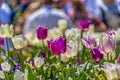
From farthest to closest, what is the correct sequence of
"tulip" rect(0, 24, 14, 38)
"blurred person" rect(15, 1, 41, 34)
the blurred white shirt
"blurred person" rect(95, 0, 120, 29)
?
"blurred person" rect(15, 1, 41, 34) < "blurred person" rect(95, 0, 120, 29) < the blurred white shirt < "tulip" rect(0, 24, 14, 38)

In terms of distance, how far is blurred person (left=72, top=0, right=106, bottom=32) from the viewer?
176 inches

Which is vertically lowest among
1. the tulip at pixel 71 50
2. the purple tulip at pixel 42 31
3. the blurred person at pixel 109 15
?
the blurred person at pixel 109 15

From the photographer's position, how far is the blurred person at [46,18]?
4150 millimetres

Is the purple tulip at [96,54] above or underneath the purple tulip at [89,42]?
underneath

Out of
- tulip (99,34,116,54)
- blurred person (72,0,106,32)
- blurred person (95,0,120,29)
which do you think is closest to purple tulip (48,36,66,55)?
tulip (99,34,116,54)

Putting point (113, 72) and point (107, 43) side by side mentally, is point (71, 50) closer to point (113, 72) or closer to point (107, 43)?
point (107, 43)

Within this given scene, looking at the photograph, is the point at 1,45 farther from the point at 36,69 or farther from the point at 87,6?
the point at 87,6

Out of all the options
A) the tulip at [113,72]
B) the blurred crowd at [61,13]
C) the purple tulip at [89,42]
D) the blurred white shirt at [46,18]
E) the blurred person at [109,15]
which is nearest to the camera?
the tulip at [113,72]

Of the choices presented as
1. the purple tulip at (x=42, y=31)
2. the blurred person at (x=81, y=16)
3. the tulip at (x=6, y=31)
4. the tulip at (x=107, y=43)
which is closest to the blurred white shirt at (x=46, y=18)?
the blurred person at (x=81, y=16)

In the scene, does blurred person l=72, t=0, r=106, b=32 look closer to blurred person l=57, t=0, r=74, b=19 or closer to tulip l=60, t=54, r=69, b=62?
blurred person l=57, t=0, r=74, b=19

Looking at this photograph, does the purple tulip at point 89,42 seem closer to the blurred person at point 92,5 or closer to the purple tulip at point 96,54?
the purple tulip at point 96,54

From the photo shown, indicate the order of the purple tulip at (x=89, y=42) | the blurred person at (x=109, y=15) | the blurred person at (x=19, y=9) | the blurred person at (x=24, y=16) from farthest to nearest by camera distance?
the blurred person at (x=19, y=9), the blurred person at (x=24, y=16), the blurred person at (x=109, y=15), the purple tulip at (x=89, y=42)

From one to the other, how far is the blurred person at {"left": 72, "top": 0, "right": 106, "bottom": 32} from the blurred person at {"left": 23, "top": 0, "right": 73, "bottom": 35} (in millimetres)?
192

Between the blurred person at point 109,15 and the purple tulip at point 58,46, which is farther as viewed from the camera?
the blurred person at point 109,15
